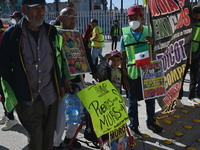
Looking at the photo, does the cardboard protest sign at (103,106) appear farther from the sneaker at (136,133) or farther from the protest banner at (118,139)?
the sneaker at (136,133)

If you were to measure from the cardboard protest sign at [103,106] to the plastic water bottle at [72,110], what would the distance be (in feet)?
1.49

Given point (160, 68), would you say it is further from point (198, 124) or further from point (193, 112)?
point (193, 112)

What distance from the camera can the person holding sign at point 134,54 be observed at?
328cm

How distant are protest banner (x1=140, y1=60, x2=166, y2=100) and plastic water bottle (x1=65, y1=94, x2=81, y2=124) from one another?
1048mm

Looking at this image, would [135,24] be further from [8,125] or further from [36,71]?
[8,125]

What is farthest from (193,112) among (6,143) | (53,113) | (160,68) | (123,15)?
(123,15)

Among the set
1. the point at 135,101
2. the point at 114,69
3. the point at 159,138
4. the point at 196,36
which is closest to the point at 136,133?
the point at 159,138

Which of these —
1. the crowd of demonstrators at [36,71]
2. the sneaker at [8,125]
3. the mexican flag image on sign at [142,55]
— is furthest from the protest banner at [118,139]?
the sneaker at [8,125]

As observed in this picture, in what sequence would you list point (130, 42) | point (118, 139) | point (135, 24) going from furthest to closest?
point (130, 42)
point (135, 24)
point (118, 139)

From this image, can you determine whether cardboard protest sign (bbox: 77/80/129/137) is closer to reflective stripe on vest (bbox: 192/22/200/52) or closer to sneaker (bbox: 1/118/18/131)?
sneaker (bbox: 1/118/18/131)

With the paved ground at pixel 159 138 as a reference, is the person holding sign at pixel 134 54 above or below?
above

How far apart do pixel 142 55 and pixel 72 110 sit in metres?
1.30

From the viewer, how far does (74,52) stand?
290cm

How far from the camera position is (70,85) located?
303cm
